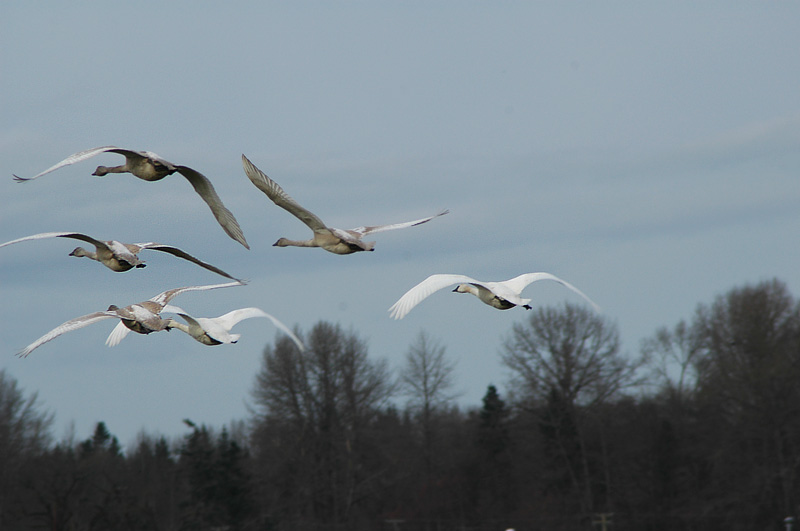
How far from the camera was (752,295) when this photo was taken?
181 ft

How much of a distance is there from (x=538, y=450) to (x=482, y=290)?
50090 mm

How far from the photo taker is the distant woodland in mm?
51719

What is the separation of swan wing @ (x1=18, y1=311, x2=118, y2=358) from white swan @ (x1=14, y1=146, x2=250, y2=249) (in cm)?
196

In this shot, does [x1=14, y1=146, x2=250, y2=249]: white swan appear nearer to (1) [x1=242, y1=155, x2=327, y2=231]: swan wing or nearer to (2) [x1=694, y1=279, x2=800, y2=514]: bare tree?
(1) [x1=242, y1=155, x2=327, y2=231]: swan wing

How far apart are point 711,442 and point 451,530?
18.8m

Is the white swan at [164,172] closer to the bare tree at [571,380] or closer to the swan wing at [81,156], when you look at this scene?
the swan wing at [81,156]

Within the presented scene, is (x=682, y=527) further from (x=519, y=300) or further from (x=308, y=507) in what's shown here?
(x=519, y=300)

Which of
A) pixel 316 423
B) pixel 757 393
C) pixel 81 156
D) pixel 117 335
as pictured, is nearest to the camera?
pixel 81 156

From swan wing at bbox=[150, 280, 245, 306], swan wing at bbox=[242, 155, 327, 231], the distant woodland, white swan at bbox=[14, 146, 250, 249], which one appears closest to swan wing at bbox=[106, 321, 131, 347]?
swan wing at bbox=[150, 280, 245, 306]

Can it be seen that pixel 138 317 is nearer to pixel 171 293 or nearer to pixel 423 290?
pixel 171 293

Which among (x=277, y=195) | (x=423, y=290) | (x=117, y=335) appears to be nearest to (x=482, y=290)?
(x=423, y=290)

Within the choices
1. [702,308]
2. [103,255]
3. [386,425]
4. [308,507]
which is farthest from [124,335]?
[386,425]

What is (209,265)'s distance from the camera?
13.2 metres

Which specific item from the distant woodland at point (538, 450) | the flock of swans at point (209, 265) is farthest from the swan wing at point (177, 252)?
the distant woodland at point (538, 450)
